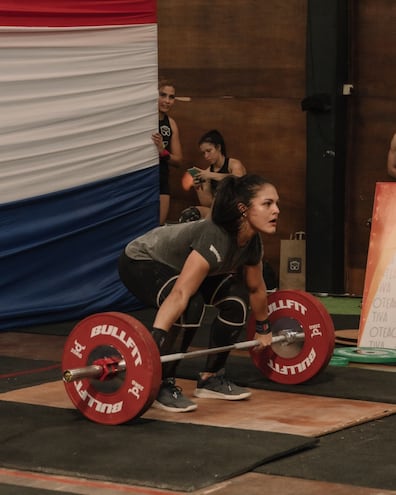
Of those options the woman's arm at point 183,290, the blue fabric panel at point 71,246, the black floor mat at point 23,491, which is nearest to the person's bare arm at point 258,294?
the woman's arm at point 183,290

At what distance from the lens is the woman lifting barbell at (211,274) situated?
5.07m

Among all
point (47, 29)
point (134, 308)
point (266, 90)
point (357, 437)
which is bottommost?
point (134, 308)

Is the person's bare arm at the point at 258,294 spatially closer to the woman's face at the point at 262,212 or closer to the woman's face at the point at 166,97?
the woman's face at the point at 262,212

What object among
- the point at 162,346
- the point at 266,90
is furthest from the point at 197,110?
the point at 162,346

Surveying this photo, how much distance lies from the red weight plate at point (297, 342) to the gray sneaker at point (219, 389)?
27cm

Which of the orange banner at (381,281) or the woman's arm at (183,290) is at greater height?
the woman's arm at (183,290)

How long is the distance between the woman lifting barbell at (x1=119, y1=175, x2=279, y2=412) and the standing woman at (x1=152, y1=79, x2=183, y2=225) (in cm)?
355

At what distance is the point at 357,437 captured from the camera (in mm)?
4781

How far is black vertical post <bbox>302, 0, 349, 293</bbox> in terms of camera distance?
9180 mm

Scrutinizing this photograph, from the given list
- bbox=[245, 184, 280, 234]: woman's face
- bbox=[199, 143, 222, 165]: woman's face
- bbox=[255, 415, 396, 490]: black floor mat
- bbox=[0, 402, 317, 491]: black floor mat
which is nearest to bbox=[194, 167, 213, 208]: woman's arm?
bbox=[199, 143, 222, 165]: woman's face

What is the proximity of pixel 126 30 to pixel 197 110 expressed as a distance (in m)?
1.83

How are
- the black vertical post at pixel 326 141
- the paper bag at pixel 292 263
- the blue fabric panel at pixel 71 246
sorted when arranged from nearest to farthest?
the blue fabric panel at pixel 71 246 < the black vertical post at pixel 326 141 < the paper bag at pixel 292 263

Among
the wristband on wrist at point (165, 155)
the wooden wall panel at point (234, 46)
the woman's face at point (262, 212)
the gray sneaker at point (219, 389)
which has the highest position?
the wooden wall panel at point (234, 46)

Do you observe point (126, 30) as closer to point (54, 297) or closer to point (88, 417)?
point (54, 297)
